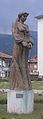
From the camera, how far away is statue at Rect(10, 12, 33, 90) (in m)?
14.0

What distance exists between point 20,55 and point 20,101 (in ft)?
5.25

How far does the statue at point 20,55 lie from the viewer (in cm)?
1405

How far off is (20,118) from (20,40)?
2.80 metres

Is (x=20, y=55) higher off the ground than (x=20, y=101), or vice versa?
(x=20, y=55)

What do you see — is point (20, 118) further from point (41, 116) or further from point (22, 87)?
point (22, 87)

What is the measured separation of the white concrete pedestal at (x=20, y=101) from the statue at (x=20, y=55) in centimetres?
25

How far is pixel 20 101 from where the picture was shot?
45.0 ft

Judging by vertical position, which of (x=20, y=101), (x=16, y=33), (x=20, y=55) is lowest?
(x=20, y=101)

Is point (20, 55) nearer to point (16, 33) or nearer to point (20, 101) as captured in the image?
point (16, 33)

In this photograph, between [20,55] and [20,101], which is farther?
[20,55]

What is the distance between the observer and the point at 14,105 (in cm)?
1384

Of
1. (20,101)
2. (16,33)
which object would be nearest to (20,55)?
(16,33)

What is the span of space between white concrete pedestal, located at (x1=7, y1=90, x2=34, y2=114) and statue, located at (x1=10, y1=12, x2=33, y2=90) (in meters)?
0.25

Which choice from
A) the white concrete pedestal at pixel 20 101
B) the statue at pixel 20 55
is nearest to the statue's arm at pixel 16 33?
the statue at pixel 20 55
